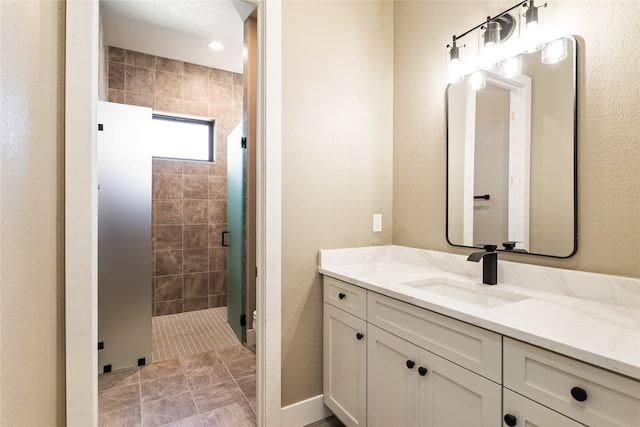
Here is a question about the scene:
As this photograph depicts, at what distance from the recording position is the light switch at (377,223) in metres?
2.08

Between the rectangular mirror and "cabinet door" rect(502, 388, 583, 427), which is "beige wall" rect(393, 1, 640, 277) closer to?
the rectangular mirror

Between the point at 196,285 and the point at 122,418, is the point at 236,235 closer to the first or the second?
the point at 196,285

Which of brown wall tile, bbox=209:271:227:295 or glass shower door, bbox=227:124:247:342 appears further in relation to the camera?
brown wall tile, bbox=209:271:227:295

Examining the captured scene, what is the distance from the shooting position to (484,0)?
5.31 feet

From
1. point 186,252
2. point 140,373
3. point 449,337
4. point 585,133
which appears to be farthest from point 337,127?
point 186,252

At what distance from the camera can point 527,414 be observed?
89cm

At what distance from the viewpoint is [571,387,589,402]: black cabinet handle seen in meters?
0.78

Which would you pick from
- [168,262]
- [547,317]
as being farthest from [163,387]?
[547,317]

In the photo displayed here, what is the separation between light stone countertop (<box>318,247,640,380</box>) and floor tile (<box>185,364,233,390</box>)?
1.39m

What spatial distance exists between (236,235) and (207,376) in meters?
1.30

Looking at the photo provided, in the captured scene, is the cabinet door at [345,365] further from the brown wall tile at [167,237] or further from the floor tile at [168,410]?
the brown wall tile at [167,237]

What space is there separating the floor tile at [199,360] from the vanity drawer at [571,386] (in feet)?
7.55

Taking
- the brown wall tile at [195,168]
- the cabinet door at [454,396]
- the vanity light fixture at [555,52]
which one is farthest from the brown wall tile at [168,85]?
the cabinet door at [454,396]

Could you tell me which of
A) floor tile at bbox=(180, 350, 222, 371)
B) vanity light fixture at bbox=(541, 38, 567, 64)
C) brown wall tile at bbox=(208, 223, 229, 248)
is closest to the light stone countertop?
vanity light fixture at bbox=(541, 38, 567, 64)
